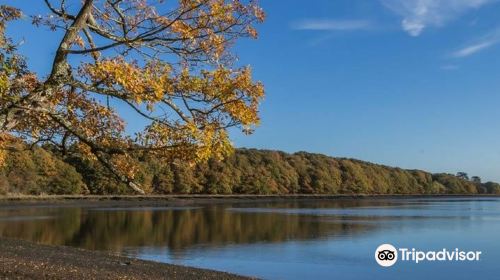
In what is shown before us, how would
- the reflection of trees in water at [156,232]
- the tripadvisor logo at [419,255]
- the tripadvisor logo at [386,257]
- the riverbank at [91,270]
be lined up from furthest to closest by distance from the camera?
1. the reflection of trees in water at [156,232]
2. the tripadvisor logo at [419,255]
3. the tripadvisor logo at [386,257]
4. the riverbank at [91,270]

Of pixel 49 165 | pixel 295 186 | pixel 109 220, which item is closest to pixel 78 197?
pixel 49 165

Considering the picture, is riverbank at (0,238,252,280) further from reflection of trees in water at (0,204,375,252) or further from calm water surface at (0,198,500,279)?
reflection of trees in water at (0,204,375,252)

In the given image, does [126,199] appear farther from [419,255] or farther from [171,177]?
[419,255]

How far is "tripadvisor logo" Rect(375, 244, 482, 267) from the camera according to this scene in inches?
1294

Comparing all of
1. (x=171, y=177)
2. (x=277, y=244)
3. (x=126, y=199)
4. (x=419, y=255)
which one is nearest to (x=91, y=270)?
(x=419, y=255)

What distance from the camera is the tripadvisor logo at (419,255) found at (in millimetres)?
32875

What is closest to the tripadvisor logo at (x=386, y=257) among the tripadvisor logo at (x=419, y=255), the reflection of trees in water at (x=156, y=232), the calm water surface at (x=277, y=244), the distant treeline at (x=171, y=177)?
the tripadvisor logo at (x=419, y=255)

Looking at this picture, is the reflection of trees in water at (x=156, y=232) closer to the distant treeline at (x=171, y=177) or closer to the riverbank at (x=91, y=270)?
the distant treeline at (x=171, y=177)

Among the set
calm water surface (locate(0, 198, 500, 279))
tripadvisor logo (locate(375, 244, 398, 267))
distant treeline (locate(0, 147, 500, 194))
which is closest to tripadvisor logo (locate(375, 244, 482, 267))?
tripadvisor logo (locate(375, 244, 398, 267))

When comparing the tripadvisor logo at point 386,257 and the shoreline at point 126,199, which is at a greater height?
the shoreline at point 126,199

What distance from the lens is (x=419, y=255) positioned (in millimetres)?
35531

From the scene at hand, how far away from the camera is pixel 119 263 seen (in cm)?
2614

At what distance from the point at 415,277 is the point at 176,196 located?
120m

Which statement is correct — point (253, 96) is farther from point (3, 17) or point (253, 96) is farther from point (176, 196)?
point (176, 196)
